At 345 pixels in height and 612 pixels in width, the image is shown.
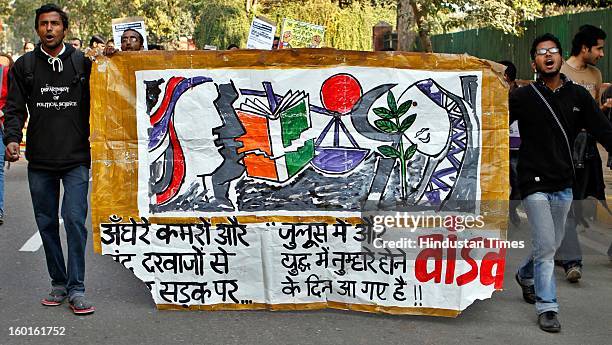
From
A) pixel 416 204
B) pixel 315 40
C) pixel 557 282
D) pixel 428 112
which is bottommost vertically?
pixel 557 282

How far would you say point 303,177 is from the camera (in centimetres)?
570

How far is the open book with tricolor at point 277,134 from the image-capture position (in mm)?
5688

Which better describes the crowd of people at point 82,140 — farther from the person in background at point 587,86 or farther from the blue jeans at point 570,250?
the person in background at point 587,86

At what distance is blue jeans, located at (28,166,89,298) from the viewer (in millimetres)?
5762

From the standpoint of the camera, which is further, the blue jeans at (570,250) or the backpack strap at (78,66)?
the blue jeans at (570,250)

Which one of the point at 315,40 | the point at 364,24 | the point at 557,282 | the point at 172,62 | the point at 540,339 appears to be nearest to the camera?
the point at 540,339

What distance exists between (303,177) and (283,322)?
0.91 m

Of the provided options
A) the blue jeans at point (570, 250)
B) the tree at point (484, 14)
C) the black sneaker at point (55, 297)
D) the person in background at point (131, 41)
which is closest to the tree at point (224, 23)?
the tree at point (484, 14)

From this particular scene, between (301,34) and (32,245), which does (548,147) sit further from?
(32,245)

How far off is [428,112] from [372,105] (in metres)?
0.35

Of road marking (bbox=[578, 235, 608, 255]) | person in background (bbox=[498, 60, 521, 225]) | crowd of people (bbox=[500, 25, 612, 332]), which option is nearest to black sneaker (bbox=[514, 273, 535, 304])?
crowd of people (bbox=[500, 25, 612, 332])

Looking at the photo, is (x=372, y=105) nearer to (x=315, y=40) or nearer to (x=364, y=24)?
(x=315, y=40)

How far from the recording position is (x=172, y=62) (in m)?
5.69

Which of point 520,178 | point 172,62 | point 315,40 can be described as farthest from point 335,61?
point 315,40
